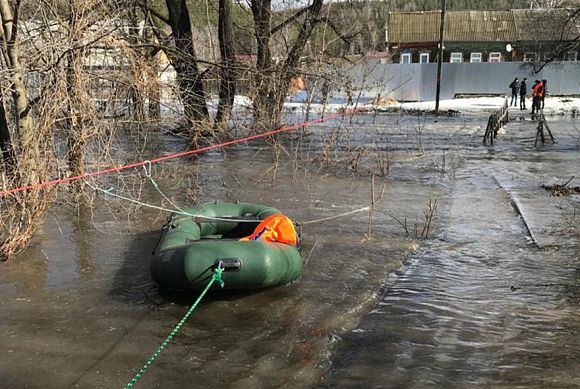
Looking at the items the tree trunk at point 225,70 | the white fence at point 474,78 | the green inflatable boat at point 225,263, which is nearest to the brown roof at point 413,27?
the white fence at point 474,78

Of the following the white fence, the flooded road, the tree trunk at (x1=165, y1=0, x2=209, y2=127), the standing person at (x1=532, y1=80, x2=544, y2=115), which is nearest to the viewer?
the flooded road

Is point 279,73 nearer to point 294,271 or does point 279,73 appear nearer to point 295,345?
point 294,271

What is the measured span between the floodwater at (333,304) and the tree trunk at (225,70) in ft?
7.37

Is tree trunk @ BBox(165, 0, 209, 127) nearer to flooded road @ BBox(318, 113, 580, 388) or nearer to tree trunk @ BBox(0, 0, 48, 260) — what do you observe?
tree trunk @ BBox(0, 0, 48, 260)

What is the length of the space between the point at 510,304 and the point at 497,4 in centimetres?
7535

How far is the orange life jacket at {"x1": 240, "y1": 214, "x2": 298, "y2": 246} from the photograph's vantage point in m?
6.63

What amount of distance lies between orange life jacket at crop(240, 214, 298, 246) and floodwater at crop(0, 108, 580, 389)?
492mm

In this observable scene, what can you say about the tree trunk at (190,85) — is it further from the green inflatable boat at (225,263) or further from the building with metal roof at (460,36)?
the building with metal roof at (460,36)

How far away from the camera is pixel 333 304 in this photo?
596cm

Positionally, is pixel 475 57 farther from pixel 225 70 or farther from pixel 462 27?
pixel 225 70

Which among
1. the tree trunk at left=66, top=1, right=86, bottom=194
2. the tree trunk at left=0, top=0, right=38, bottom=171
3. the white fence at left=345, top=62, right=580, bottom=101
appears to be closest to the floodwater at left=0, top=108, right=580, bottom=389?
the tree trunk at left=66, top=1, right=86, bottom=194

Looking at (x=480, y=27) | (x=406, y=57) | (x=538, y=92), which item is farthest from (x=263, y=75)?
(x=480, y=27)

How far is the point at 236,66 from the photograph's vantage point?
1039 centimetres

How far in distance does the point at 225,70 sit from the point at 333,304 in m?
6.59
